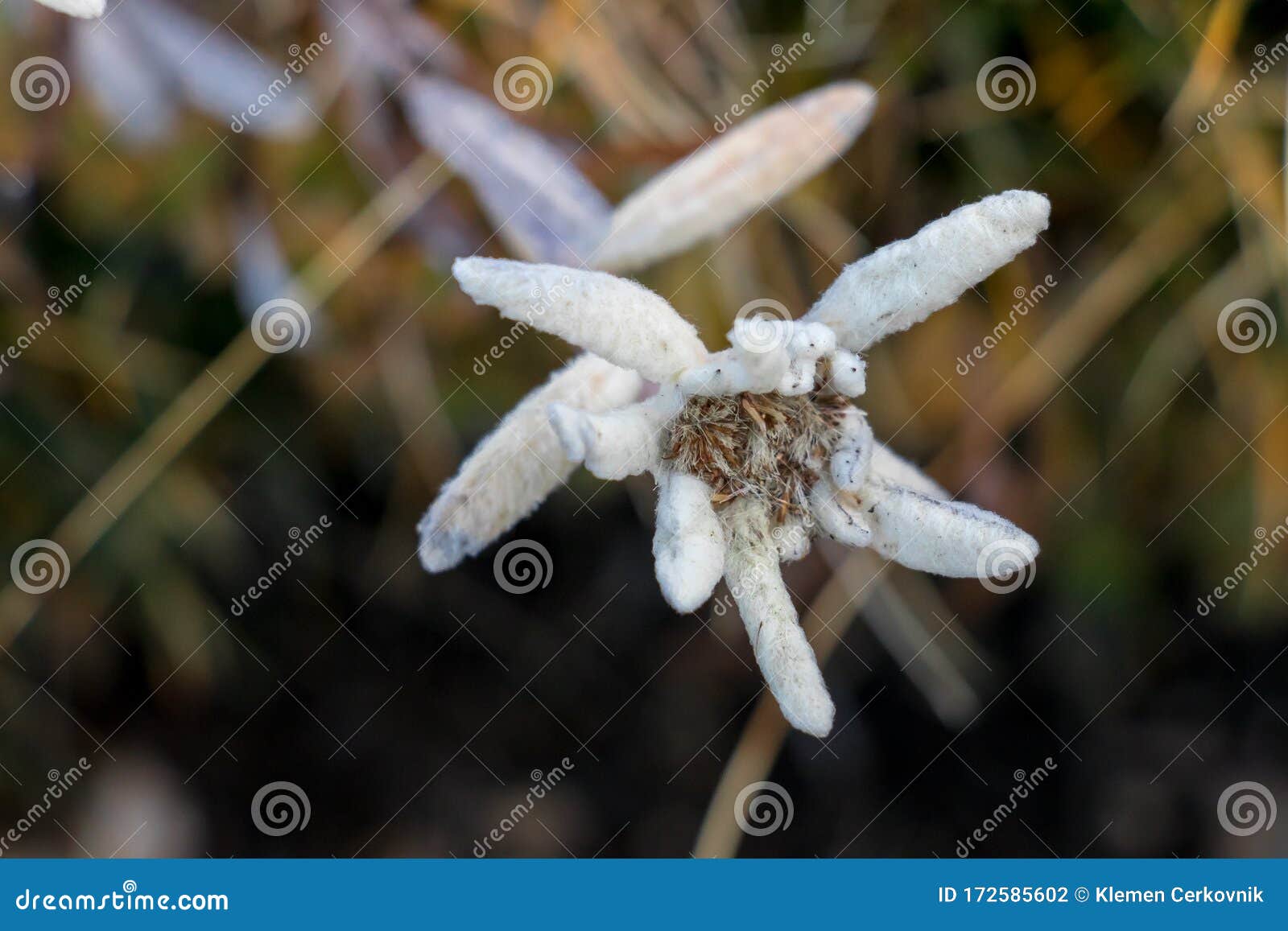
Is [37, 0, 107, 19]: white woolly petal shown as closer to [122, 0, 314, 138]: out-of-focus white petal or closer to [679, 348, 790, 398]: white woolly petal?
[122, 0, 314, 138]: out-of-focus white petal

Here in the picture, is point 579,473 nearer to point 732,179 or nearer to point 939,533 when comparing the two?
point 732,179

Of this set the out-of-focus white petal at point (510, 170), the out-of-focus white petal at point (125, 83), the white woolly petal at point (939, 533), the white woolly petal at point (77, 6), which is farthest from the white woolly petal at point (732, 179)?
the out-of-focus white petal at point (125, 83)

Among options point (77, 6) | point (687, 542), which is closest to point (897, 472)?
point (687, 542)

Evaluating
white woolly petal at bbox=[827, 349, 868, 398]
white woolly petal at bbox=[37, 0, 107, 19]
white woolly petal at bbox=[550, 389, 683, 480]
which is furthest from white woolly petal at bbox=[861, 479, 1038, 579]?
white woolly petal at bbox=[37, 0, 107, 19]

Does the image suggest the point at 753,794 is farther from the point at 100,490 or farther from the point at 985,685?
the point at 100,490

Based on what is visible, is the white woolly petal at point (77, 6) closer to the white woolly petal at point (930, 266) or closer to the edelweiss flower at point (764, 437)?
the edelweiss flower at point (764, 437)

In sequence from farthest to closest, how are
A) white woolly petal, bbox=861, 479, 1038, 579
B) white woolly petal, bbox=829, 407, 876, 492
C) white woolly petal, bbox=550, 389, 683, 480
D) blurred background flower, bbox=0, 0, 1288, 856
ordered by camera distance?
blurred background flower, bbox=0, 0, 1288, 856, white woolly petal, bbox=829, 407, 876, 492, white woolly petal, bbox=861, 479, 1038, 579, white woolly petal, bbox=550, 389, 683, 480

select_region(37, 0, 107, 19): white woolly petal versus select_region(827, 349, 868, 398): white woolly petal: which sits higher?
select_region(827, 349, 868, 398): white woolly petal
